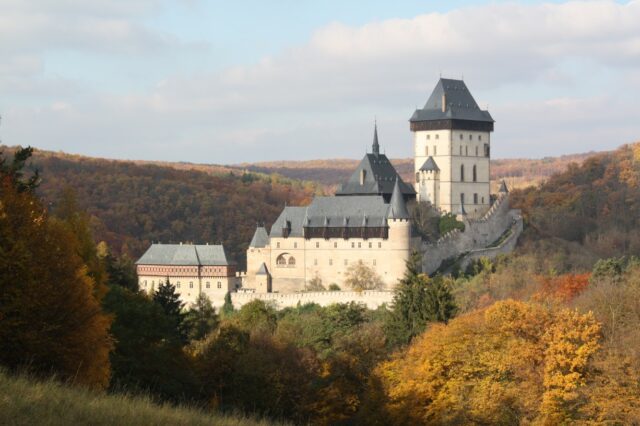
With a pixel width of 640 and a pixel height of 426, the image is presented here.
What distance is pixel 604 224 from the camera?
78000 millimetres

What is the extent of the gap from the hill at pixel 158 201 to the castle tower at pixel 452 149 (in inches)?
864

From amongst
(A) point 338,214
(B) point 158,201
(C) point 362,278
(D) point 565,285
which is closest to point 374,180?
(A) point 338,214

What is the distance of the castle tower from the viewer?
71.8 metres

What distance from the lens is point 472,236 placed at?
67.6m

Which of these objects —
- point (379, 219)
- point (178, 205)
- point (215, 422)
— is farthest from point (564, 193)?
point (215, 422)

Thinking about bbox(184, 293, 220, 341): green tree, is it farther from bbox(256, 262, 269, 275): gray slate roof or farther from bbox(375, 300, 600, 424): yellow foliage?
bbox(375, 300, 600, 424): yellow foliage

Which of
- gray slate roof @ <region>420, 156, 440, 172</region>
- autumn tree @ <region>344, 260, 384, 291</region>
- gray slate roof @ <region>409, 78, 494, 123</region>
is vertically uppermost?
gray slate roof @ <region>409, 78, 494, 123</region>

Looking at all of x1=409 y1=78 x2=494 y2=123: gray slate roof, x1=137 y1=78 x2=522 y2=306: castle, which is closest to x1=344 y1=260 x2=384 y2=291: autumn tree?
x1=137 y1=78 x2=522 y2=306: castle

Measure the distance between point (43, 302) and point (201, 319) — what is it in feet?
93.0

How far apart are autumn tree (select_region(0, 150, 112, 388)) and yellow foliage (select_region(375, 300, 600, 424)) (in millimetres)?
10057

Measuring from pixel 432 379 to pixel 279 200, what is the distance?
81753 mm

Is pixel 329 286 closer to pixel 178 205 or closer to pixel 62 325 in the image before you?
pixel 62 325

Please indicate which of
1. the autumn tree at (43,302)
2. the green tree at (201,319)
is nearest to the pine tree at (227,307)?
the green tree at (201,319)

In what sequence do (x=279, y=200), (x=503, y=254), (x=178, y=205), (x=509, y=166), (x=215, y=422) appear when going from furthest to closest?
1. (x=509, y=166)
2. (x=279, y=200)
3. (x=178, y=205)
4. (x=503, y=254)
5. (x=215, y=422)
